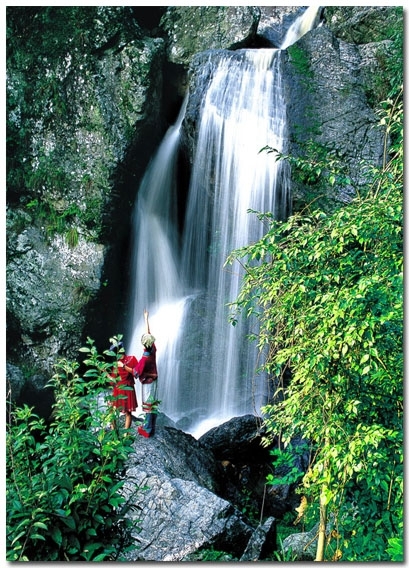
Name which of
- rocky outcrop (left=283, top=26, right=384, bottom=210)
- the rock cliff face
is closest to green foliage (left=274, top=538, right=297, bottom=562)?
rocky outcrop (left=283, top=26, right=384, bottom=210)

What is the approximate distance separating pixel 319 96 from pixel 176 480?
4.11 metres

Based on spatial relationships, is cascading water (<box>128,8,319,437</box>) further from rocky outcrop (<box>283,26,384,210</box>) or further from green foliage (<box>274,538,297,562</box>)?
green foliage (<box>274,538,297,562</box>)

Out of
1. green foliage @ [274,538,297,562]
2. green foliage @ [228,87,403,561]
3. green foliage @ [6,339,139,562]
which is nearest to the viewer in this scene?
green foliage @ [6,339,139,562]

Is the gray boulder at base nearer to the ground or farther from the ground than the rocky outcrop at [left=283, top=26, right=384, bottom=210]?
nearer to the ground

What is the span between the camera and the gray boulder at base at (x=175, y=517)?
3426mm

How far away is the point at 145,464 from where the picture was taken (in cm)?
393

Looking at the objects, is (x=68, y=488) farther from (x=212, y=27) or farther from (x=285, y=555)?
(x=212, y=27)

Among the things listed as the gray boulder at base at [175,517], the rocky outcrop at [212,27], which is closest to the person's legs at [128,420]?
the gray boulder at base at [175,517]

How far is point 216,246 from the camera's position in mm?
6434

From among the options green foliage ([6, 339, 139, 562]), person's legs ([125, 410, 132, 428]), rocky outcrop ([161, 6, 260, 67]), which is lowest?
person's legs ([125, 410, 132, 428])

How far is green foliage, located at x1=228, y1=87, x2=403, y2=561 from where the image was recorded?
279cm

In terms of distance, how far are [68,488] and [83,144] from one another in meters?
5.33

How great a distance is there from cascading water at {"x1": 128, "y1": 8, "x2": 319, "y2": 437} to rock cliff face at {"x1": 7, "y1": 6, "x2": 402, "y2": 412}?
0.31 meters
